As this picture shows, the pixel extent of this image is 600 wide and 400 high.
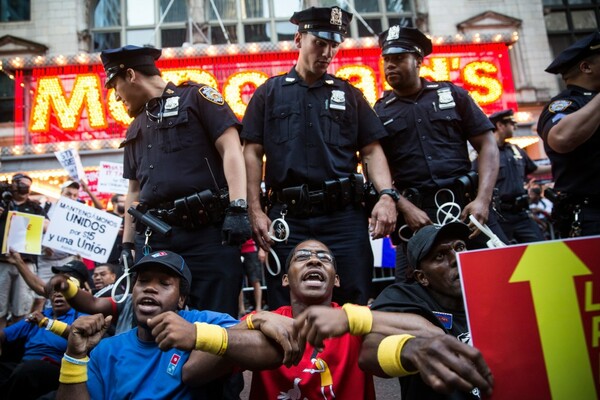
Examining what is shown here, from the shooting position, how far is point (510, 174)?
5668 millimetres

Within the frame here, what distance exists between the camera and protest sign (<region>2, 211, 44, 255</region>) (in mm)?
5172

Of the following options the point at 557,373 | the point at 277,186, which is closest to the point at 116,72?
the point at 277,186

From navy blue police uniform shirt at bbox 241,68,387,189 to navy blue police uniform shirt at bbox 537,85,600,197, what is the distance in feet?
3.44

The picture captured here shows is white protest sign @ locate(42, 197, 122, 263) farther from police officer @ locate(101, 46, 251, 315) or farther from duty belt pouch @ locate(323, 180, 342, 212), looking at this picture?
duty belt pouch @ locate(323, 180, 342, 212)

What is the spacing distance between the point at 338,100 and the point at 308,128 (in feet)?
0.98

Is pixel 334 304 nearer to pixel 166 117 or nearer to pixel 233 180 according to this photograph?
pixel 233 180

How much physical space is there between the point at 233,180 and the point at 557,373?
198 centimetres

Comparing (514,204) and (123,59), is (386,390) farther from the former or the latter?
(514,204)

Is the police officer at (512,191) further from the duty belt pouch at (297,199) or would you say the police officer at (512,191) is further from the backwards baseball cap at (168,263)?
the backwards baseball cap at (168,263)

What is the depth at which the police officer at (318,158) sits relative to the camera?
2.89m

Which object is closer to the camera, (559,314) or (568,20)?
(559,314)

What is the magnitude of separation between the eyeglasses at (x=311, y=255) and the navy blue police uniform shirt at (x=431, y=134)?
899 mm

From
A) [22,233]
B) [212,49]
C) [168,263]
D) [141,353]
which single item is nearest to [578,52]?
[168,263]

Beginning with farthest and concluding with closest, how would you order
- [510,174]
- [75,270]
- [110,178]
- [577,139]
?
[110,178] → [510,174] → [75,270] → [577,139]
